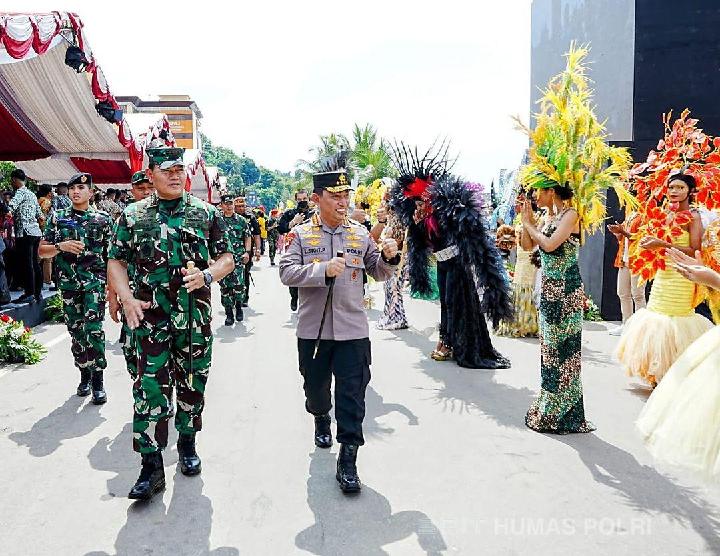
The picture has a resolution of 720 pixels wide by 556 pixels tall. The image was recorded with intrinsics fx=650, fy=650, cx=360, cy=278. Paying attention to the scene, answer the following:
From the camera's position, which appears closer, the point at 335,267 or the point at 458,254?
the point at 335,267

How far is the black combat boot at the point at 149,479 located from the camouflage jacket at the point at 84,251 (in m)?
2.44

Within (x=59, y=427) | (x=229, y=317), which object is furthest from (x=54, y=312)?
(x=59, y=427)

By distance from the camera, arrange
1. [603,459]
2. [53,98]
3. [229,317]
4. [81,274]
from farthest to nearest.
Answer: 1. [53,98]
2. [229,317]
3. [81,274]
4. [603,459]

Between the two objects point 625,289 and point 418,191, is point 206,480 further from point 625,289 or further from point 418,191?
point 625,289

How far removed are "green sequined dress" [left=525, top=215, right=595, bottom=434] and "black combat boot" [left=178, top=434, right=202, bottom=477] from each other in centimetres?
253

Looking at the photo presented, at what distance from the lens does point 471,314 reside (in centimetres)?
718

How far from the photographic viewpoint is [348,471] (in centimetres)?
389

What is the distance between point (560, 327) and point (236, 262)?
20.3ft

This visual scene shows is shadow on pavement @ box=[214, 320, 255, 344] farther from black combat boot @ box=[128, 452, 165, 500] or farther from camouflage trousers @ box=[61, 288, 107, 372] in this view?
black combat boot @ box=[128, 452, 165, 500]

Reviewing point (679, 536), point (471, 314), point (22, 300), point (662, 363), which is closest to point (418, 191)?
point (471, 314)

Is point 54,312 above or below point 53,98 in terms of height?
below

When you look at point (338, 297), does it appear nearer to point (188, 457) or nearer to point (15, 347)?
point (188, 457)

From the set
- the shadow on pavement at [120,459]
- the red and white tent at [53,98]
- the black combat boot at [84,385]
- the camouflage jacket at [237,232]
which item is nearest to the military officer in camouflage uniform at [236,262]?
the camouflage jacket at [237,232]

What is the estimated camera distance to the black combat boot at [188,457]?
414cm
